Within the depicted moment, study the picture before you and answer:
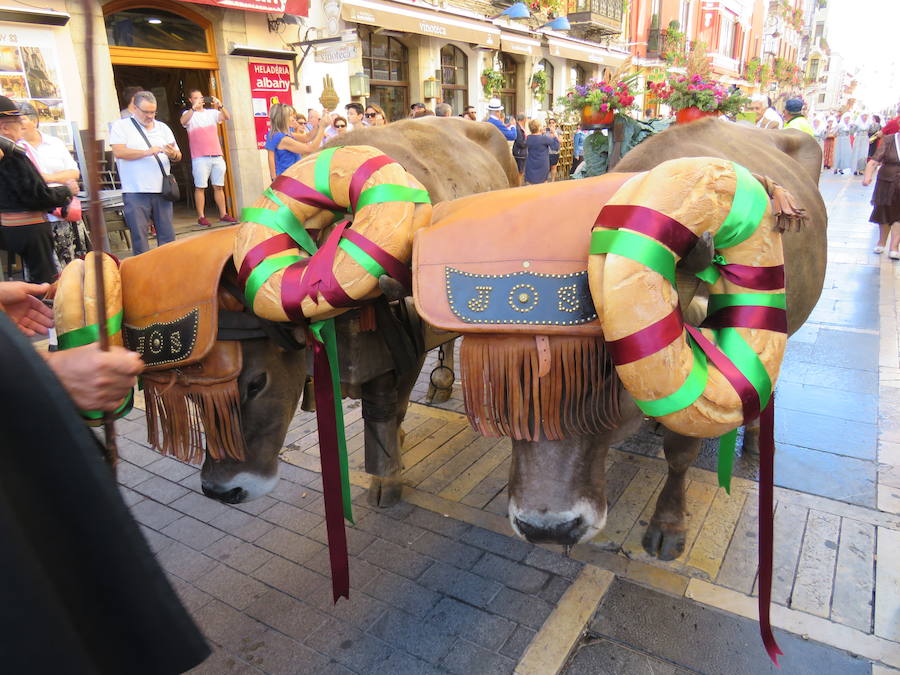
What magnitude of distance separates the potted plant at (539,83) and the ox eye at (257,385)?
66.1 ft

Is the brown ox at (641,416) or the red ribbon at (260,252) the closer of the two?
the brown ox at (641,416)

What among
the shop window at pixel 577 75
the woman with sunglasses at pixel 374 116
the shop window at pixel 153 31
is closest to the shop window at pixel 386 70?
the woman with sunglasses at pixel 374 116

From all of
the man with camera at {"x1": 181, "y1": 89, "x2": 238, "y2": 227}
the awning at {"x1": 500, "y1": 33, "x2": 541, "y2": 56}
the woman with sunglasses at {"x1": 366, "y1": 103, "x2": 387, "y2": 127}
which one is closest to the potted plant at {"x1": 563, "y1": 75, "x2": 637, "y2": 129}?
the woman with sunglasses at {"x1": 366, "y1": 103, "x2": 387, "y2": 127}

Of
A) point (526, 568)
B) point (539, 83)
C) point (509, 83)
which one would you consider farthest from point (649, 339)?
point (539, 83)

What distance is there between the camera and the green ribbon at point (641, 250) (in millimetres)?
1625

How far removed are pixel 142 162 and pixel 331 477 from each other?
581 cm

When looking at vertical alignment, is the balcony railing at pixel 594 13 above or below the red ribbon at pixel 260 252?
above

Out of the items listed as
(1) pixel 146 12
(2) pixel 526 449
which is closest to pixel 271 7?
(1) pixel 146 12

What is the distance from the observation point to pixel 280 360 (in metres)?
2.75

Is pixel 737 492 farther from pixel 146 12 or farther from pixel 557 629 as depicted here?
pixel 146 12

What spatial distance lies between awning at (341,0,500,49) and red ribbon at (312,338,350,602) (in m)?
12.1

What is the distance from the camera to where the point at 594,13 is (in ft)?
77.0

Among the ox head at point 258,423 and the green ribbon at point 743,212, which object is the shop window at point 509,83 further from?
the green ribbon at point 743,212

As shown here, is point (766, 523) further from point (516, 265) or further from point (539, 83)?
point (539, 83)
